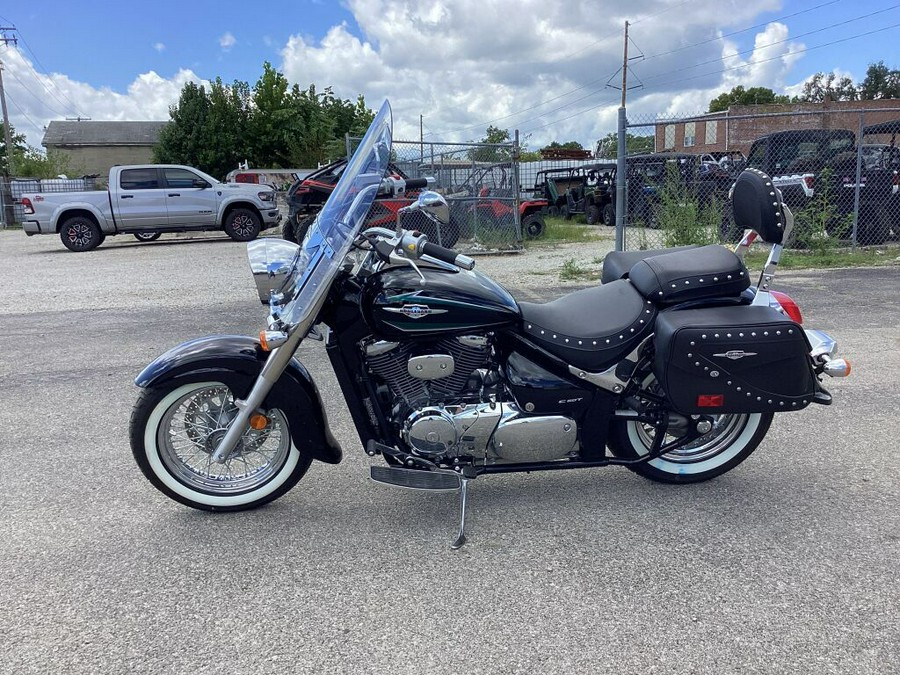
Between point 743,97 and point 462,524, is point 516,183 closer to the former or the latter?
point 462,524

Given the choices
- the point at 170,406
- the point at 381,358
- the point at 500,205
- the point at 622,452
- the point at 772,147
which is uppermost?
the point at 772,147

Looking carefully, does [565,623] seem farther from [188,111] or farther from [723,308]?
[188,111]

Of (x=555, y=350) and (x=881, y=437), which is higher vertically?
(x=555, y=350)

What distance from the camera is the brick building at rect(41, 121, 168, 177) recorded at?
193ft

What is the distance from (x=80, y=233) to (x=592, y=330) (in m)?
15.1

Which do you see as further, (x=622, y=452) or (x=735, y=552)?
(x=622, y=452)

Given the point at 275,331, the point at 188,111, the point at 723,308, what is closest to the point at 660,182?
the point at 723,308

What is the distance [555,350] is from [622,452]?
691 millimetres

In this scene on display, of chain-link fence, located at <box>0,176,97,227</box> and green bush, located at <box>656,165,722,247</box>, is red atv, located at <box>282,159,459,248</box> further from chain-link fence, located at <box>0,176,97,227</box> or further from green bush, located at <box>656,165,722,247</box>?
chain-link fence, located at <box>0,176,97,227</box>

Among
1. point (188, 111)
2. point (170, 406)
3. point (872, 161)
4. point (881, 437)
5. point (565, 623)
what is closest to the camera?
point (565, 623)

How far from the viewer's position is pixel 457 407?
2.92 meters

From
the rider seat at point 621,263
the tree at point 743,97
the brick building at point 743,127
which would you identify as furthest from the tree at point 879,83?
the rider seat at point 621,263

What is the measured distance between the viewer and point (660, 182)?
12.3 meters

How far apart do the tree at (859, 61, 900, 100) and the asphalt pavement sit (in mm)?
84375
